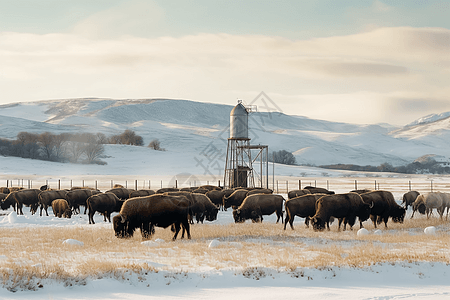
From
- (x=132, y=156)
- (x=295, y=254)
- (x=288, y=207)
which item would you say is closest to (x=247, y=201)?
(x=288, y=207)

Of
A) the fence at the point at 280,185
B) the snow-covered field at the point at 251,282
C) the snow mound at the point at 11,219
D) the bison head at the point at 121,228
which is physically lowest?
the fence at the point at 280,185

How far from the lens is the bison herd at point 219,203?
15.6 metres

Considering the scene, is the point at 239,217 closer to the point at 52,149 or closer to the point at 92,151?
the point at 92,151

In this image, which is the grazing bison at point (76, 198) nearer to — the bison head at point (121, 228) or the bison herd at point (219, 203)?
the bison herd at point (219, 203)

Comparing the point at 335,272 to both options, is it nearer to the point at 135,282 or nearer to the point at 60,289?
the point at 135,282

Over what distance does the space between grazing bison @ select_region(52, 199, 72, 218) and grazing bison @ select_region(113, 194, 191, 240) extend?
11287 mm

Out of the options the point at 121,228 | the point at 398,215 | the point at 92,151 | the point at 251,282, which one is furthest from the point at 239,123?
the point at 92,151

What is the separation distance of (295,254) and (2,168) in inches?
3134

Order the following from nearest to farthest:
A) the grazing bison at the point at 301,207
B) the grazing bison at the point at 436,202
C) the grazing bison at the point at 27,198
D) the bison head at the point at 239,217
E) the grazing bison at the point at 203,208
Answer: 1. the grazing bison at the point at 301,207
2. the bison head at the point at 239,217
3. the grazing bison at the point at 203,208
4. the grazing bison at the point at 436,202
5. the grazing bison at the point at 27,198

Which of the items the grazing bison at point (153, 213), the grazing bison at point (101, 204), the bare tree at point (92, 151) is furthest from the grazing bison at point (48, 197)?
the bare tree at point (92, 151)

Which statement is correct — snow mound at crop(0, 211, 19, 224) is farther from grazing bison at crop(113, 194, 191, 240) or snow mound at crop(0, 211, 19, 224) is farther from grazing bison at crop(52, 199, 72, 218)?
grazing bison at crop(113, 194, 191, 240)

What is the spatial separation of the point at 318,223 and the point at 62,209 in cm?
1510

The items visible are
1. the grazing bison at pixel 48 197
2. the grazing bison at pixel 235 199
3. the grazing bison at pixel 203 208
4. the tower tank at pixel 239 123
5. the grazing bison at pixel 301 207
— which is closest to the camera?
the grazing bison at pixel 301 207

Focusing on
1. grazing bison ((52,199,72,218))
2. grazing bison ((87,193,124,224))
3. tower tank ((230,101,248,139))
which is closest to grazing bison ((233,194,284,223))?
grazing bison ((87,193,124,224))
